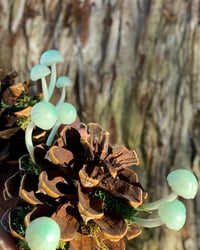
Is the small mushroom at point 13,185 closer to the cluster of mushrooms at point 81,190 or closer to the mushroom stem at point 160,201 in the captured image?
the cluster of mushrooms at point 81,190

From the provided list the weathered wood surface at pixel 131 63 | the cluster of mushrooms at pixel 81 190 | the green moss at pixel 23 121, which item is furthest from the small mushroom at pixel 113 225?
the weathered wood surface at pixel 131 63

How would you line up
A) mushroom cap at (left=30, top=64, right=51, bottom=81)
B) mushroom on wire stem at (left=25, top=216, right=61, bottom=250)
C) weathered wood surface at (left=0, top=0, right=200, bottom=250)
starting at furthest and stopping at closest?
weathered wood surface at (left=0, top=0, right=200, bottom=250) < mushroom cap at (left=30, top=64, right=51, bottom=81) < mushroom on wire stem at (left=25, top=216, right=61, bottom=250)

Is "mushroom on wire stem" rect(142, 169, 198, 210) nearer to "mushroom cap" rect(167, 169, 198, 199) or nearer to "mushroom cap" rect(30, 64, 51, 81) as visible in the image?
"mushroom cap" rect(167, 169, 198, 199)

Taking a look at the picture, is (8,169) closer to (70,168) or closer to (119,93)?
(70,168)

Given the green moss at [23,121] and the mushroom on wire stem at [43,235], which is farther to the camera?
the green moss at [23,121]

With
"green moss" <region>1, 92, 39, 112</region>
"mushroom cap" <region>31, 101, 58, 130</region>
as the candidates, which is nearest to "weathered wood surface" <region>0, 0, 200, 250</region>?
"green moss" <region>1, 92, 39, 112</region>

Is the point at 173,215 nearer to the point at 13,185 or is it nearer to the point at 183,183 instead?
the point at 183,183
